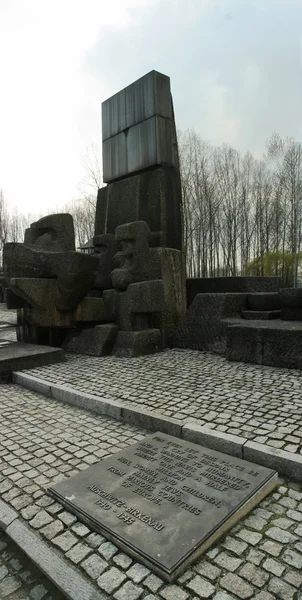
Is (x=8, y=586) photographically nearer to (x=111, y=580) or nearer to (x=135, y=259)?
(x=111, y=580)

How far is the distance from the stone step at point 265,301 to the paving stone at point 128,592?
18.1ft

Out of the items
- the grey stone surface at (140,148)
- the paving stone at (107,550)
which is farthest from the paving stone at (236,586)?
the grey stone surface at (140,148)

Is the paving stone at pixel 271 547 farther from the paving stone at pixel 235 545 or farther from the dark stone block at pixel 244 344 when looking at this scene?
the dark stone block at pixel 244 344

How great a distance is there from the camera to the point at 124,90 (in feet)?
26.1

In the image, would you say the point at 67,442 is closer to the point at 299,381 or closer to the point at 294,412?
the point at 294,412

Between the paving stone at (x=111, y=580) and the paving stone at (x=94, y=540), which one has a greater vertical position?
the paving stone at (x=94, y=540)

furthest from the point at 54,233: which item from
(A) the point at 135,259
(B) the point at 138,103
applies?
(B) the point at 138,103

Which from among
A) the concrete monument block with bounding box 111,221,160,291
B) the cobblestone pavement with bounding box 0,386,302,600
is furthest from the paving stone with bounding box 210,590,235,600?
the concrete monument block with bounding box 111,221,160,291

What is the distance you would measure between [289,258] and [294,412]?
66.8 feet

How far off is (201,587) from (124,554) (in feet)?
1.31

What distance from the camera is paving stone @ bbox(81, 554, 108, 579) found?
169 centimetres

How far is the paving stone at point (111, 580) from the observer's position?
63.0 inches

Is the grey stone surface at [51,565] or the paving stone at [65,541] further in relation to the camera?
the paving stone at [65,541]

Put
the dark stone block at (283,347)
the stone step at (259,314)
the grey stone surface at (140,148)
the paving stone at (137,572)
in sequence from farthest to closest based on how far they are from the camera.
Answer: the grey stone surface at (140,148) → the stone step at (259,314) → the dark stone block at (283,347) → the paving stone at (137,572)
